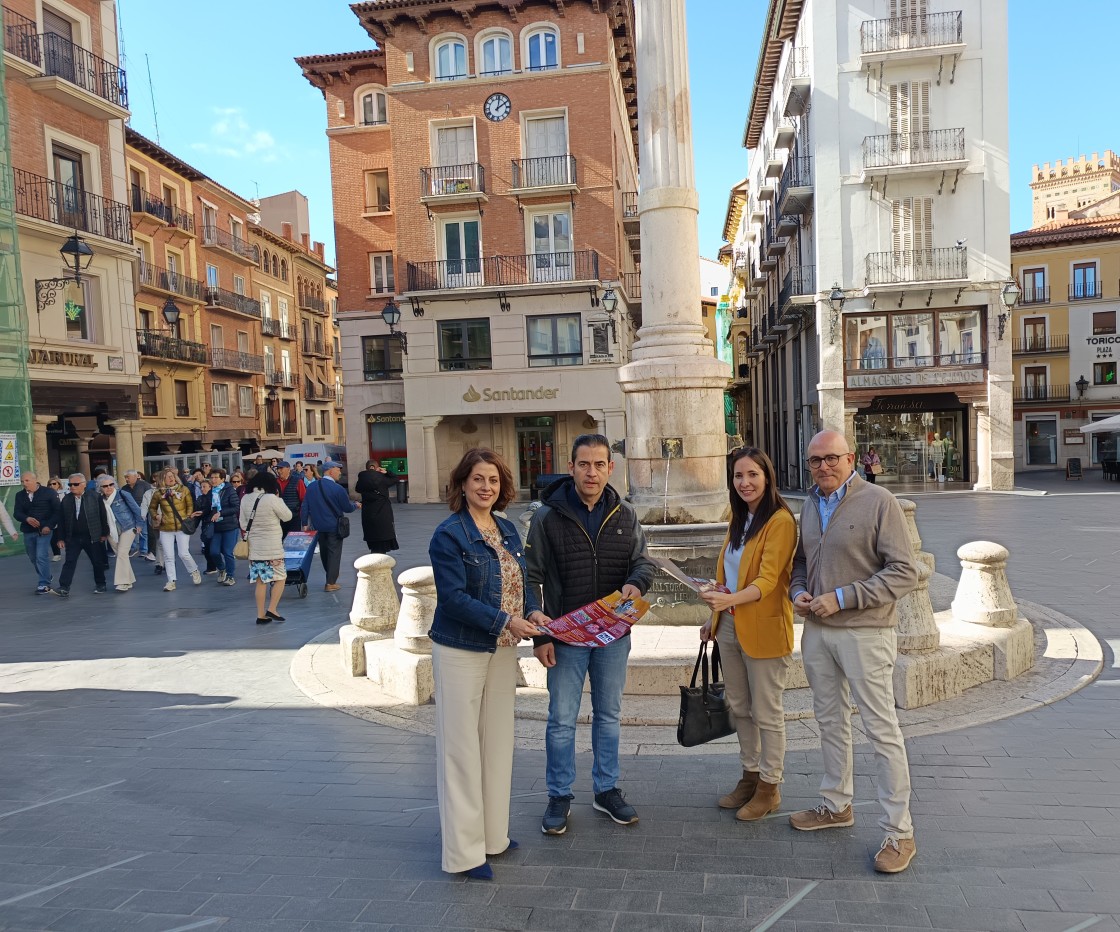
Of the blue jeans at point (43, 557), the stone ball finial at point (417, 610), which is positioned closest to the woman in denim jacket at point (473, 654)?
the stone ball finial at point (417, 610)

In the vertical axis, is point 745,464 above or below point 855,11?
below

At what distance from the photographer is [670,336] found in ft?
26.1

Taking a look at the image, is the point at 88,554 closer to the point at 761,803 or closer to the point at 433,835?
the point at 433,835

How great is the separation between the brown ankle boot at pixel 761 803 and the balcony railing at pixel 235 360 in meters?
36.9

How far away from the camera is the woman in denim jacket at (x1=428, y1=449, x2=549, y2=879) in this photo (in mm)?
3508

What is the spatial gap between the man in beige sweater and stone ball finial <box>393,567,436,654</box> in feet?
10.1

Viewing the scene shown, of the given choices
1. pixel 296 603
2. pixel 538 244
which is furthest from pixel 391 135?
pixel 296 603

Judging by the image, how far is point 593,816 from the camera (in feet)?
13.4

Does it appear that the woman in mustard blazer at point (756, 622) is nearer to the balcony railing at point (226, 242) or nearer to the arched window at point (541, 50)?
the arched window at point (541, 50)

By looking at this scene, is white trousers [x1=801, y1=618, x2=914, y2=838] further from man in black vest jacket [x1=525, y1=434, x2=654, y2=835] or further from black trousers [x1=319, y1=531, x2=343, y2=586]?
black trousers [x1=319, y1=531, x2=343, y2=586]

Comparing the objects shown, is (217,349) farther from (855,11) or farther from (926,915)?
(926,915)

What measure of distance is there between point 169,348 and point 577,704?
33421mm

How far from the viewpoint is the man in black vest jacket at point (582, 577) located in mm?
3869

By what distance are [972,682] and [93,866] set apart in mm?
5483
